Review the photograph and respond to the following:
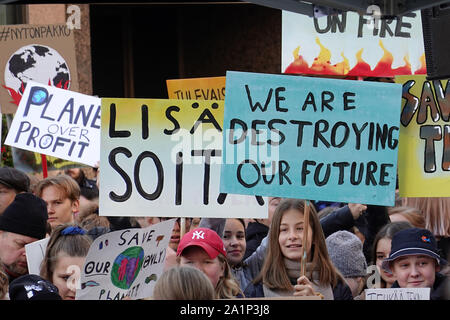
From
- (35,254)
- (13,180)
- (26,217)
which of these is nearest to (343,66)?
(13,180)

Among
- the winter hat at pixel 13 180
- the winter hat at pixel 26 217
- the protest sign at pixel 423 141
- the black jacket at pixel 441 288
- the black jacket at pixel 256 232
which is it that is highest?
the protest sign at pixel 423 141

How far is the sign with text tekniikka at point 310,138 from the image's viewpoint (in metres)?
4.54

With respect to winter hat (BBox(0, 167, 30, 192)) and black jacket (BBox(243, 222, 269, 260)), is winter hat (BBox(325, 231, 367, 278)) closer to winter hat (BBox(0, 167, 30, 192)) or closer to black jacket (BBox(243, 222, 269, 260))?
black jacket (BBox(243, 222, 269, 260))

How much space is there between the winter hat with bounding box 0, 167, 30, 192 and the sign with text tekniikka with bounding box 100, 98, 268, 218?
995mm

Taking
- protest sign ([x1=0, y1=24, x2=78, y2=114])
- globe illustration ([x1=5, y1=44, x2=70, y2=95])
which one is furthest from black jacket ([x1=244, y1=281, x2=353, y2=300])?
globe illustration ([x1=5, y1=44, x2=70, y2=95])

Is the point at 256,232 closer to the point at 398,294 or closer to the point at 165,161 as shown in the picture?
the point at 165,161

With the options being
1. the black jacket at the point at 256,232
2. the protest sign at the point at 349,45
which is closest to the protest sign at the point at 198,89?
the protest sign at the point at 349,45

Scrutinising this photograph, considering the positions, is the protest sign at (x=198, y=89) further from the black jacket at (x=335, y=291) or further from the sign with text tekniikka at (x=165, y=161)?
the black jacket at (x=335, y=291)

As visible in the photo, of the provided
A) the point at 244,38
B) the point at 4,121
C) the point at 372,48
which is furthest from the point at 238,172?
the point at 244,38

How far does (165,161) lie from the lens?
486 centimetres

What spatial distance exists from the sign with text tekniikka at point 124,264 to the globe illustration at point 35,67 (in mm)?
2550

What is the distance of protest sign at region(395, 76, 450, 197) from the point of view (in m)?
4.82

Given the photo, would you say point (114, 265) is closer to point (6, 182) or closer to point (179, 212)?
point (179, 212)

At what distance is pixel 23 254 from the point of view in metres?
4.90
